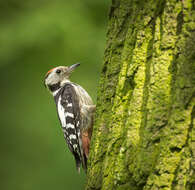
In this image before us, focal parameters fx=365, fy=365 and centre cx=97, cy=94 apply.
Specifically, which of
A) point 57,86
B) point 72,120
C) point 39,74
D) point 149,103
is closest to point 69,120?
point 72,120

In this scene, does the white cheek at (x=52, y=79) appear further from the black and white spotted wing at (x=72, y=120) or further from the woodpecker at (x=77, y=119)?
the black and white spotted wing at (x=72, y=120)

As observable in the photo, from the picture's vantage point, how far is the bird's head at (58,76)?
545cm

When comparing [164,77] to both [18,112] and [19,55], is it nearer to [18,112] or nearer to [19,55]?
[19,55]

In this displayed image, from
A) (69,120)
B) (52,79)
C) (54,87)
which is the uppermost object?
(52,79)

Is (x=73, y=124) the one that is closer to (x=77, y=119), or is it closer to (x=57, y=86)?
(x=77, y=119)

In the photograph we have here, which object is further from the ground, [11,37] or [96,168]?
[11,37]

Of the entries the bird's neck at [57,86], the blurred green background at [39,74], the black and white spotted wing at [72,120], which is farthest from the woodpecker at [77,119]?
the blurred green background at [39,74]

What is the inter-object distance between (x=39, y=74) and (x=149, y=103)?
4.90 m

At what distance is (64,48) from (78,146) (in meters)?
2.58

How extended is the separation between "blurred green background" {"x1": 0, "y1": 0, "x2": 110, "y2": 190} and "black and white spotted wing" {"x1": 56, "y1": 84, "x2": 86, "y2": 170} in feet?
5.54

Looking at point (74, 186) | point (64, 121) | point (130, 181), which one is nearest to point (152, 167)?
point (130, 181)

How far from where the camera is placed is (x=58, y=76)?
5484 millimetres

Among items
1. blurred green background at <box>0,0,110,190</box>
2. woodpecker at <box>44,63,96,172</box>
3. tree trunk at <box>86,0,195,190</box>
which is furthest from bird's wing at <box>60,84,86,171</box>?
blurred green background at <box>0,0,110,190</box>

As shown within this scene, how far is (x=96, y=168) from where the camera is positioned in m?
2.62
